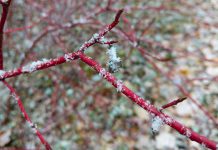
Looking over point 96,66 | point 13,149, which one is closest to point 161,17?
point 13,149

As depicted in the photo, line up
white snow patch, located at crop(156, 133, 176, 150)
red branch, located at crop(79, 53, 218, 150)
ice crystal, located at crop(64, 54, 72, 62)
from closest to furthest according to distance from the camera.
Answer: red branch, located at crop(79, 53, 218, 150) → ice crystal, located at crop(64, 54, 72, 62) → white snow patch, located at crop(156, 133, 176, 150)

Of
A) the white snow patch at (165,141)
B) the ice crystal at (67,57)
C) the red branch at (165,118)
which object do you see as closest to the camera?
the red branch at (165,118)

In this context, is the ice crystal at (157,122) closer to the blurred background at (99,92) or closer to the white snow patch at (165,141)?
the blurred background at (99,92)

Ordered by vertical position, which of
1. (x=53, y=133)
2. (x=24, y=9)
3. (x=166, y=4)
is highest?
(x=24, y=9)

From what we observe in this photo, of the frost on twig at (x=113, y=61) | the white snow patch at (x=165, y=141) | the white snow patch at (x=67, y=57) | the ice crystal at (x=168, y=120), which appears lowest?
the white snow patch at (x=165, y=141)

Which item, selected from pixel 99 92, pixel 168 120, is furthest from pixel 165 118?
pixel 99 92

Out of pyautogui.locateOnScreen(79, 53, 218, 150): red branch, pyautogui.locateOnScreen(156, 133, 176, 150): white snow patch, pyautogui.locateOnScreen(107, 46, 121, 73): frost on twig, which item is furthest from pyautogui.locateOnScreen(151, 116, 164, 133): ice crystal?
pyautogui.locateOnScreen(156, 133, 176, 150): white snow patch

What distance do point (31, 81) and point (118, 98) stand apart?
2.12 feet

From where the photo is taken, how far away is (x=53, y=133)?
7.05 ft

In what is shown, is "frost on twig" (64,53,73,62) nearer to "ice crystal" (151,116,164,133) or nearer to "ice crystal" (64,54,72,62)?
"ice crystal" (64,54,72,62)

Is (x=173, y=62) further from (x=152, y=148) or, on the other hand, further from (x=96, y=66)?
(x=96, y=66)

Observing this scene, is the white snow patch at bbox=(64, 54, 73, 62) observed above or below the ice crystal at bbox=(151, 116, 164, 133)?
above

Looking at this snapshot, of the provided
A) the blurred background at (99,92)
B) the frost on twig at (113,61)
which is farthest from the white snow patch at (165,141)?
the frost on twig at (113,61)

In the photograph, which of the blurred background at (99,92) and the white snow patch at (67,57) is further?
the blurred background at (99,92)
